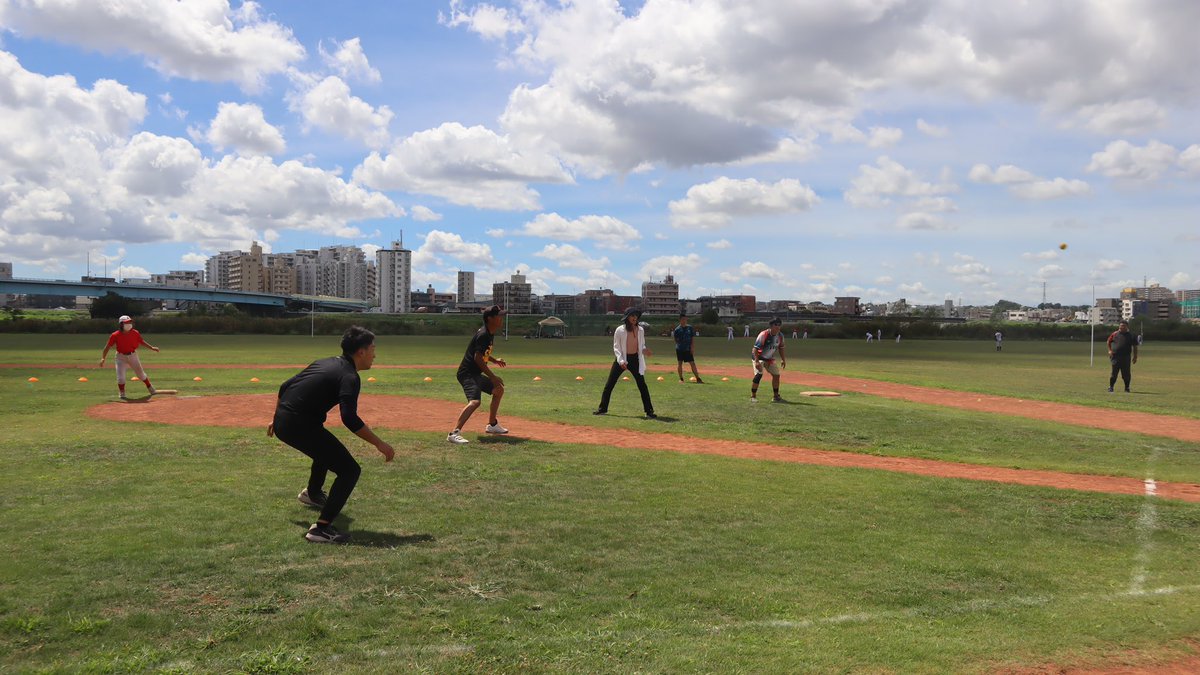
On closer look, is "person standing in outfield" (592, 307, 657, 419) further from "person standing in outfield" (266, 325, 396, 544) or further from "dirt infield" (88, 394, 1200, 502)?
"person standing in outfield" (266, 325, 396, 544)

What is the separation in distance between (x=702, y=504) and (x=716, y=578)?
229 cm

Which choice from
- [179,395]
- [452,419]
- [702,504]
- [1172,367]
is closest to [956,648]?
[702,504]

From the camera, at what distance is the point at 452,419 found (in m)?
14.2

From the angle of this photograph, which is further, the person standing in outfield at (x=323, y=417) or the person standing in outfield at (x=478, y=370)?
the person standing in outfield at (x=478, y=370)

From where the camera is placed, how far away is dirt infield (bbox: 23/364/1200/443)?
51.8 feet

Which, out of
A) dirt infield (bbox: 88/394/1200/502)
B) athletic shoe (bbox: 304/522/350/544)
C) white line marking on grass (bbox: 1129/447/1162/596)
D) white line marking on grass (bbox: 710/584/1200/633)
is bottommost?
dirt infield (bbox: 88/394/1200/502)

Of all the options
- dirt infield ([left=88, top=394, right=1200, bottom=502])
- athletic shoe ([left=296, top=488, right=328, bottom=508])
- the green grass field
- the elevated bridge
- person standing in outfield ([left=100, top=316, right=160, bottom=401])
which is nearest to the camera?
the green grass field

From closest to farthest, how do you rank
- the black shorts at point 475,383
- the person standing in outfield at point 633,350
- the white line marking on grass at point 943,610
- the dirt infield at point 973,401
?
the white line marking on grass at point 943,610 → the black shorts at point 475,383 → the person standing in outfield at point 633,350 → the dirt infield at point 973,401

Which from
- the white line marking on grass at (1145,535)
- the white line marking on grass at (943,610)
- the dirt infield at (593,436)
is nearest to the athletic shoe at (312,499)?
the white line marking on grass at (943,610)

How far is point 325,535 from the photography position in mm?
6285

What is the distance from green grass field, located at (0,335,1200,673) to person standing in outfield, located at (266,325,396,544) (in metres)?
0.32

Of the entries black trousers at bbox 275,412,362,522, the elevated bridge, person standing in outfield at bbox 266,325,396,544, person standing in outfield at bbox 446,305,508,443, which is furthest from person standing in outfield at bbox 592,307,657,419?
the elevated bridge

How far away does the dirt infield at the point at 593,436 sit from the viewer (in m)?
9.88

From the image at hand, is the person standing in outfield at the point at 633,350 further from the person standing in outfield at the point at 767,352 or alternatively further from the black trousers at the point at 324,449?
the black trousers at the point at 324,449
